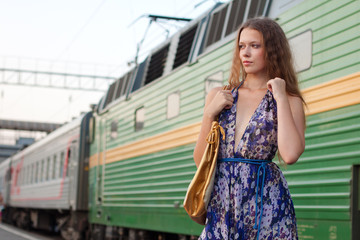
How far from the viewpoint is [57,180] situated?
52.1 feet

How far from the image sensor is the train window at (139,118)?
981cm

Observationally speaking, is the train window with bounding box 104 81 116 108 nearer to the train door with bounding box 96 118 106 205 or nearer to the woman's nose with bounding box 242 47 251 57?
the train door with bounding box 96 118 106 205

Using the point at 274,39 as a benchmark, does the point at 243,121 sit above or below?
below

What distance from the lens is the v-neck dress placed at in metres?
2.17

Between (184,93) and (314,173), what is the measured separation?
3374 mm

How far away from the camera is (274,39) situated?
238 centimetres

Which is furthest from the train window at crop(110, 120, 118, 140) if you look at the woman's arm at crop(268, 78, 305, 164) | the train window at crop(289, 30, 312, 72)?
the woman's arm at crop(268, 78, 305, 164)

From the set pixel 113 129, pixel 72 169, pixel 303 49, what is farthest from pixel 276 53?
pixel 72 169

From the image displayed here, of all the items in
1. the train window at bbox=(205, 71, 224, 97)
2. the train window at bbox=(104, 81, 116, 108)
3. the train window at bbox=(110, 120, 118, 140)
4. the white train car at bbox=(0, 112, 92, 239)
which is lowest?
the white train car at bbox=(0, 112, 92, 239)

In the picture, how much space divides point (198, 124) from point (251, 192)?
17.3 feet

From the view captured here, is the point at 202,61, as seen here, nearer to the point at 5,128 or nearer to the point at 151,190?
the point at 151,190

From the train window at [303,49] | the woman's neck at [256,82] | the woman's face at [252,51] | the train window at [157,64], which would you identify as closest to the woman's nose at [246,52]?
the woman's face at [252,51]

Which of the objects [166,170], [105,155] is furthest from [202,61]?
[105,155]

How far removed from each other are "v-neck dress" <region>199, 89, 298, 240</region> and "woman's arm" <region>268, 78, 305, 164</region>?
0.08m
